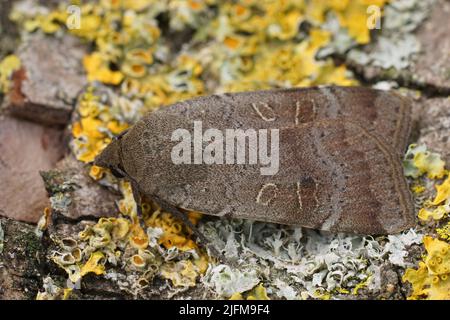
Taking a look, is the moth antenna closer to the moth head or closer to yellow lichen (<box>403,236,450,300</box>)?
the moth head

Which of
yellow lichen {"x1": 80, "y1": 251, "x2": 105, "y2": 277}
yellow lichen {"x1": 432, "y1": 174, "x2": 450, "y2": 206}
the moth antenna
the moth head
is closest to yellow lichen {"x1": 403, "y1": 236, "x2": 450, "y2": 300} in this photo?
yellow lichen {"x1": 432, "y1": 174, "x2": 450, "y2": 206}

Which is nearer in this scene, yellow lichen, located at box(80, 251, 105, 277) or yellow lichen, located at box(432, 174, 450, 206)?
yellow lichen, located at box(80, 251, 105, 277)

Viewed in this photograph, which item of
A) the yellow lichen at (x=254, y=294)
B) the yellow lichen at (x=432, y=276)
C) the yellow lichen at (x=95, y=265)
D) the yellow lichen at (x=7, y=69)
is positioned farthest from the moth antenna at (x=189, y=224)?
the yellow lichen at (x=7, y=69)

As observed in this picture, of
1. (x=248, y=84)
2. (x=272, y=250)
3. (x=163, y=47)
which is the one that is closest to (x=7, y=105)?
(x=163, y=47)

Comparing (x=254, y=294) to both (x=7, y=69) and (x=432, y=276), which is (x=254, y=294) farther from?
(x=7, y=69)

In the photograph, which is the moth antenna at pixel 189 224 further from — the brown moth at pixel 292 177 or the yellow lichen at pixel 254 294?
the yellow lichen at pixel 254 294

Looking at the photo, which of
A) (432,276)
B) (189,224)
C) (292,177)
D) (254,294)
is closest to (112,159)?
(189,224)

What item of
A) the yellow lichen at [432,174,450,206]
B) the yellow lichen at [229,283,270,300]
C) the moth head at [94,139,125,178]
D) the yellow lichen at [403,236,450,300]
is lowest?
the yellow lichen at [229,283,270,300]
